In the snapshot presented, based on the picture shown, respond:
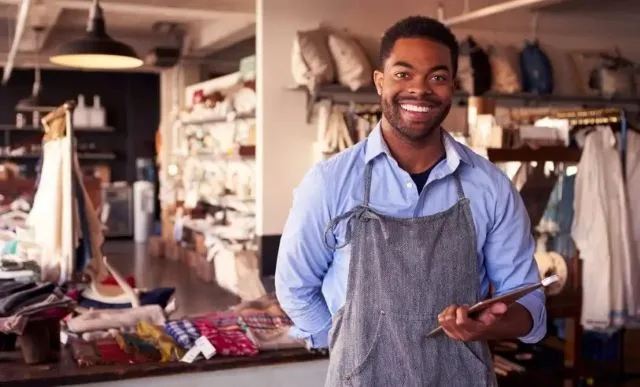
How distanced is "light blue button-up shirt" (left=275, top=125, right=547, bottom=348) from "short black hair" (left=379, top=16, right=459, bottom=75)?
21 cm

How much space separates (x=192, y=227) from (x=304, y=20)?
9.49 feet

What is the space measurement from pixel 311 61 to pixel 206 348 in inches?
116

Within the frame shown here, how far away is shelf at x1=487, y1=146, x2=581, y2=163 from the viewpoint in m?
4.36

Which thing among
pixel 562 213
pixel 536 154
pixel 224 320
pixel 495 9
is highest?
pixel 495 9

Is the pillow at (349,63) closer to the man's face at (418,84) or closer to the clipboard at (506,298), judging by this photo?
the man's face at (418,84)

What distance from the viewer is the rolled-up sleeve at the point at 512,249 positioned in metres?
1.90

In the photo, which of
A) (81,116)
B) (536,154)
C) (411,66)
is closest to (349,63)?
(536,154)

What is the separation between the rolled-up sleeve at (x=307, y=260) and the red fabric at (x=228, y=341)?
3.90 feet

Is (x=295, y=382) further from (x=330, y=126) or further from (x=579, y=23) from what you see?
(x=579, y=23)

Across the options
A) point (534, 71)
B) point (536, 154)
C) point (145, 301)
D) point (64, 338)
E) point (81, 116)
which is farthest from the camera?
point (81, 116)

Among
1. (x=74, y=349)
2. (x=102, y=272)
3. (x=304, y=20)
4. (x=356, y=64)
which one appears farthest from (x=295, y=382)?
(x=304, y=20)

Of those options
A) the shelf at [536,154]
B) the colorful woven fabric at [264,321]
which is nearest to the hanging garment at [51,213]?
the colorful woven fabric at [264,321]

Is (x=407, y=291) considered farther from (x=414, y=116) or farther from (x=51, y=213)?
(x=51, y=213)

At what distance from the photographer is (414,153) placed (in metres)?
1.93
